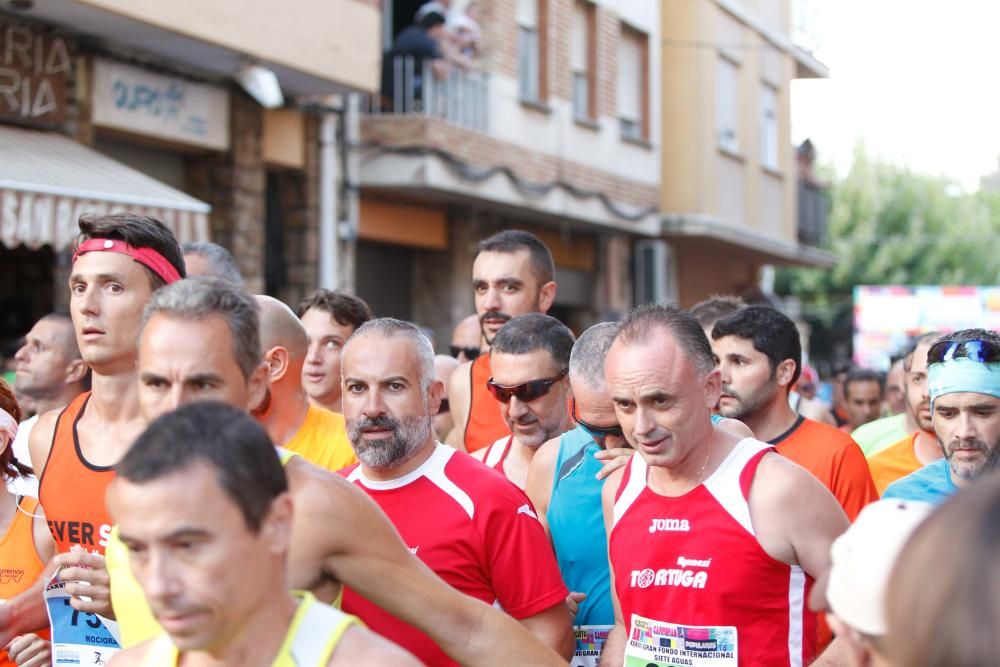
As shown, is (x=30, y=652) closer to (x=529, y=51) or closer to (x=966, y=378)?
(x=966, y=378)

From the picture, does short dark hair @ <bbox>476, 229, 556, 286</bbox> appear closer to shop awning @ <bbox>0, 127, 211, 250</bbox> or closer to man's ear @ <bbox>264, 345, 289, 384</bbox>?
man's ear @ <bbox>264, 345, 289, 384</bbox>

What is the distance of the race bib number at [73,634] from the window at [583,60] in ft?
54.1

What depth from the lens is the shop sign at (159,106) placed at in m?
11.9

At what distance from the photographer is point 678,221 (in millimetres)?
22766

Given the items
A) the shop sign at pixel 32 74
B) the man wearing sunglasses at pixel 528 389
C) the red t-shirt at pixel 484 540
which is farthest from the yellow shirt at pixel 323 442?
the shop sign at pixel 32 74

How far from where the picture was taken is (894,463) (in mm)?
6266

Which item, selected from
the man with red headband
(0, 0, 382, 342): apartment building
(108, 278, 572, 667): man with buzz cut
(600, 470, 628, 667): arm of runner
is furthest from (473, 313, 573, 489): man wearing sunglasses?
(0, 0, 382, 342): apartment building

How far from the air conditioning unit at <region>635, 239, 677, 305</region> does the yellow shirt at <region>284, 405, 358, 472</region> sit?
691 inches

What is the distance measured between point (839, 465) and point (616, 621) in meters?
1.35

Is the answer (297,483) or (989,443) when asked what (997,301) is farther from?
(297,483)

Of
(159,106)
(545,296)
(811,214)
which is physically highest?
(811,214)

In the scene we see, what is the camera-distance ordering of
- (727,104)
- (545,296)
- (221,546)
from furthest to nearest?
(727,104) → (545,296) → (221,546)

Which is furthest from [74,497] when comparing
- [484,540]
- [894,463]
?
[894,463]

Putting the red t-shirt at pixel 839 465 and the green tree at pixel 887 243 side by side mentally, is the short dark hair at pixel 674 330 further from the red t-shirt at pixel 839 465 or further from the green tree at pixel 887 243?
the green tree at pixel 887 243
